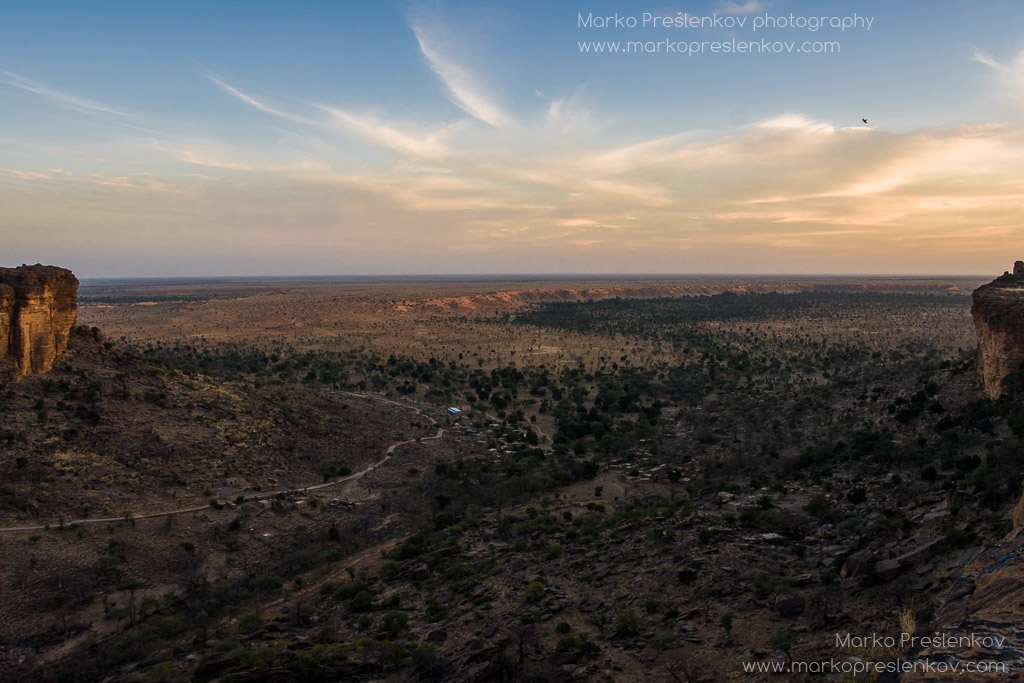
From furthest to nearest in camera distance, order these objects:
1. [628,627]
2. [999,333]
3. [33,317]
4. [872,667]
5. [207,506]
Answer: [33,317]
[999,333]
[207,506]
[628,627]
[872,667]

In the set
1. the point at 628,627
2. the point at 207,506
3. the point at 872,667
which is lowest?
the point at 207,506

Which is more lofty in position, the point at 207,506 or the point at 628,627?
the point at 628,627

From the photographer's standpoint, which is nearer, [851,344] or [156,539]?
[156,539]

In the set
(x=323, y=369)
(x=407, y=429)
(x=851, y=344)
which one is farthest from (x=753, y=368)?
(x=323, y=369)

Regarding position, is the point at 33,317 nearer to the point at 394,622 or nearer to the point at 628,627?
the point at 394,622

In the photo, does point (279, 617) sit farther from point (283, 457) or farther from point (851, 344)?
point (851, 344)

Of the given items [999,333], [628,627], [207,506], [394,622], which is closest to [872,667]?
[628,627]

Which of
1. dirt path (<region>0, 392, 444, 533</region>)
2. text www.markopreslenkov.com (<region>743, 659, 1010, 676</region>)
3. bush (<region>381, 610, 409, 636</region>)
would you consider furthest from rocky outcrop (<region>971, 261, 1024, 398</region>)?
dirt path (<region>0, 392, 444, 533</region>)

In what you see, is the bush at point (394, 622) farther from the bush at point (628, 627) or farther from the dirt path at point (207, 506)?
the dirt path at point (207, 506)
